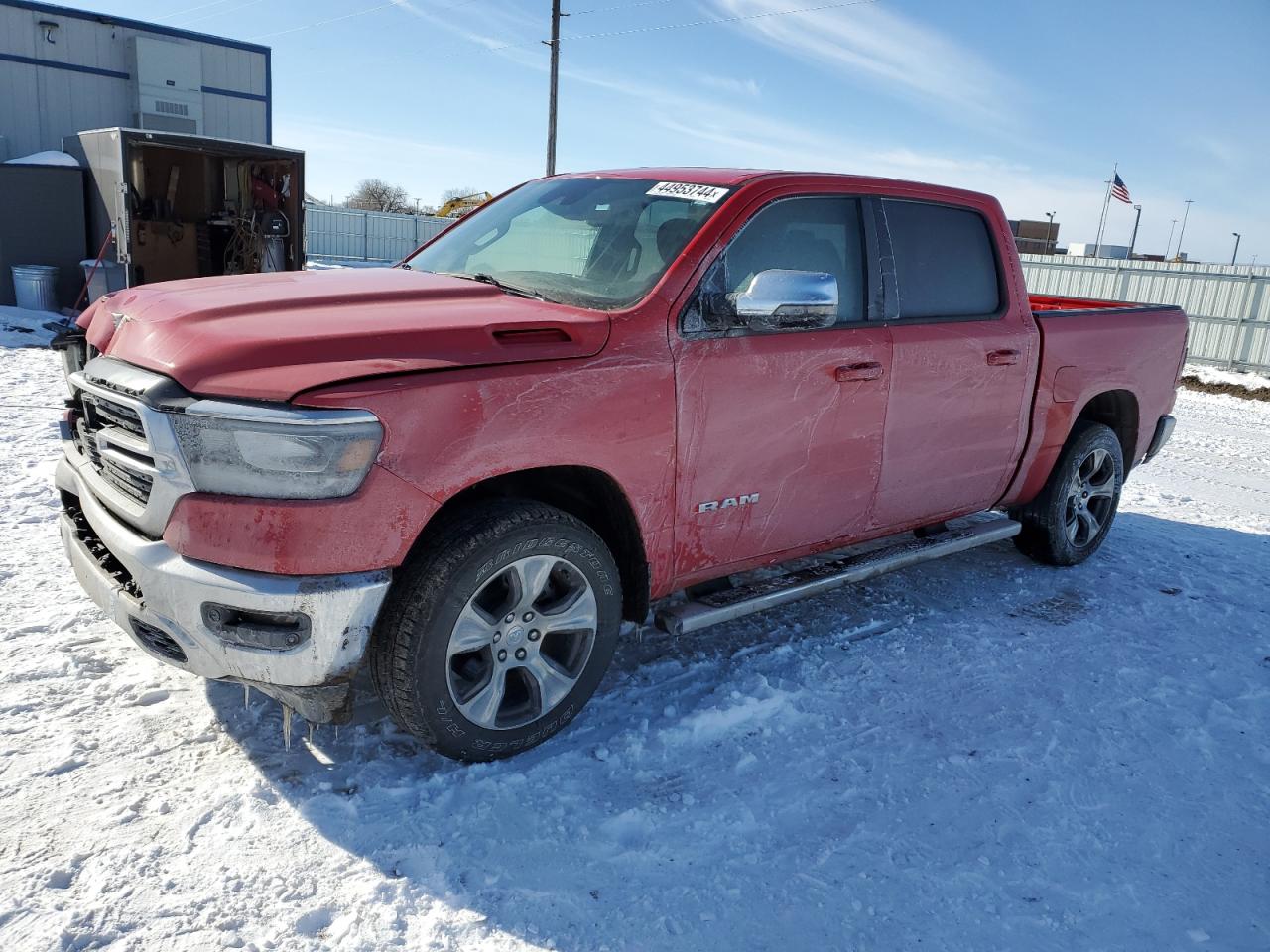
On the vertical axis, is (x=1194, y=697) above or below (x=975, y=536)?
below

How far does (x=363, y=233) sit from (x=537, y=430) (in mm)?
30756

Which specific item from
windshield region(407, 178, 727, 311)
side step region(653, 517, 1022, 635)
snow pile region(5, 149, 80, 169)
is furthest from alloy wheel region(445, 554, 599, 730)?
snow pile region(5, 149, 80, 169)

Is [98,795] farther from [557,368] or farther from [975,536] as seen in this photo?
[975,536]

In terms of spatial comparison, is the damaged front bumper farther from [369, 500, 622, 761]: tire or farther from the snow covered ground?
the snow covered ground

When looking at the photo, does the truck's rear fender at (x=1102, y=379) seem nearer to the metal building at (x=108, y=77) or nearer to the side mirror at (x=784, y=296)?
the side mirror at (x=784, y=296)

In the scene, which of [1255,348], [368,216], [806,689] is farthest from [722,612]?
[368,216]

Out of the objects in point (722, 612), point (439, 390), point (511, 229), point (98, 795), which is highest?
point (511, 229)

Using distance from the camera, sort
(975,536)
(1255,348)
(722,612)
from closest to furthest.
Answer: (722,612), (975,536), (1255,348)

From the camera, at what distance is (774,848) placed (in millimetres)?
2643

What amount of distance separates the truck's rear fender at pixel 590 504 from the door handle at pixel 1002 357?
2.09 meters

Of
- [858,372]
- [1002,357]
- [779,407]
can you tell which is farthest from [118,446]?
[1002,357]

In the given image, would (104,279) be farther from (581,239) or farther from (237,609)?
(237,609)

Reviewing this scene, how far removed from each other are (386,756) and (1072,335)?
12.5 feet

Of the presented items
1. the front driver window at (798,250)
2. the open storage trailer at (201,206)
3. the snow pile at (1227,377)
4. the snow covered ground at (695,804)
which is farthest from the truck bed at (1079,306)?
the snow pile at (1227,377)
